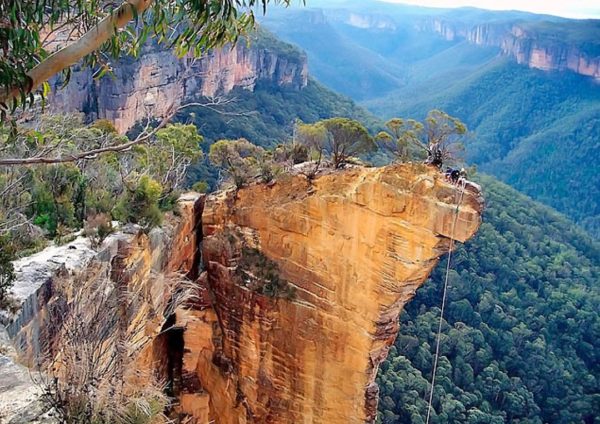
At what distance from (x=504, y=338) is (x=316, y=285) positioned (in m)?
16.1

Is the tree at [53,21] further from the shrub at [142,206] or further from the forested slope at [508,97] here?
the forested slope at [508,97]

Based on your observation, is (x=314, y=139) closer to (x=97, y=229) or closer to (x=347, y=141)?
(x=347, y=141)

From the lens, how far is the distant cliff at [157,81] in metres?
26.2

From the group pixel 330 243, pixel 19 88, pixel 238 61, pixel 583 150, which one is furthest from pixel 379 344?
pixel 583 150

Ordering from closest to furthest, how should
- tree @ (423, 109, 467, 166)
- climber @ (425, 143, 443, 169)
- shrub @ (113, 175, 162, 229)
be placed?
shrub @ (113, 175, 162, 229) < climber @ (425, 143, 443, 169) < tree @ (423, 109, 467, 166)

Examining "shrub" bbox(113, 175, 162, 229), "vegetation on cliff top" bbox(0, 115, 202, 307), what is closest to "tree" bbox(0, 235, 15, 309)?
"vegetation on cliff top" bbox(0, 115, 202, 307)

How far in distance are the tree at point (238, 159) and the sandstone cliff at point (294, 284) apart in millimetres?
323

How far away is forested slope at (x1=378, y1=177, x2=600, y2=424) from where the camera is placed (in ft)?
65.2

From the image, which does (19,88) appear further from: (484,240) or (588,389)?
(484,240)

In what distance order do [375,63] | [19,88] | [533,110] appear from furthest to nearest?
[375,63], [533,110], [19,88]

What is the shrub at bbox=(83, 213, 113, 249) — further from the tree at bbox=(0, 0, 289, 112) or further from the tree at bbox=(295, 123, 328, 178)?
the tree at bbox=(295, 123, 328, 178)

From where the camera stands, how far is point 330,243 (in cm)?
1023

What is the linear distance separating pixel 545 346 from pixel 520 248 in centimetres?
643

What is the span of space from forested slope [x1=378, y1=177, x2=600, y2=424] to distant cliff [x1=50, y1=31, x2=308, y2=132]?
11.4 metres
